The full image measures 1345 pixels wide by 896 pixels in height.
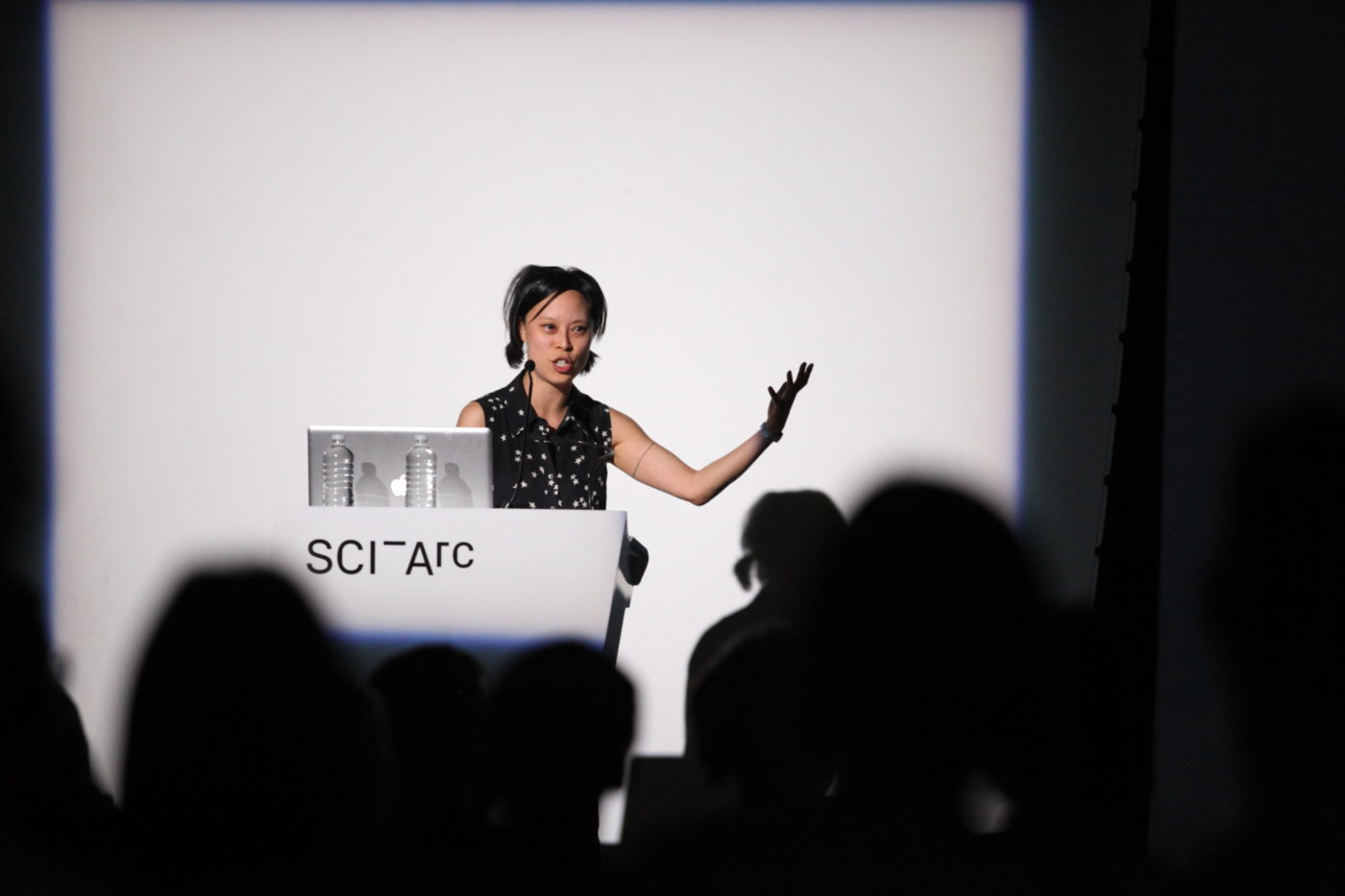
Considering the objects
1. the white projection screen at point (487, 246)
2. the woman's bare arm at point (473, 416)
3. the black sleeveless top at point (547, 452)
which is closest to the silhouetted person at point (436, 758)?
the black sleeveless top at point (547, 452)

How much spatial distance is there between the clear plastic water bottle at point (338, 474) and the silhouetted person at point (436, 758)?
1.01ft

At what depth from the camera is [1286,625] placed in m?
2.37

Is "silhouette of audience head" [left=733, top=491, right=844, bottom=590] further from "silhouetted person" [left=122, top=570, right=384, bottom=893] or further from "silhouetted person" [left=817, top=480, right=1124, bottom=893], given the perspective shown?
Answer: "silhouetted person" [left=122, top=570, right=384, bottom=893]

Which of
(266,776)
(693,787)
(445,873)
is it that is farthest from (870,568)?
(266,776)

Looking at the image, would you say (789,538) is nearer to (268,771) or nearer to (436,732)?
(436,732)

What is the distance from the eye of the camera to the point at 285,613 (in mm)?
1832

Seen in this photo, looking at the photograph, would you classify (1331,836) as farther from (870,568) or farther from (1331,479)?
(870,568)

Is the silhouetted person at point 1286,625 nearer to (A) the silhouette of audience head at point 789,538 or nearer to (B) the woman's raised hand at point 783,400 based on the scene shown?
(A) the silhouette of audience head at point 789,538

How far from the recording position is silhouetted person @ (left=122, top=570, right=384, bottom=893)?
1.80 meters

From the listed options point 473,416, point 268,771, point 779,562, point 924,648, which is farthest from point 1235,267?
point 268,771

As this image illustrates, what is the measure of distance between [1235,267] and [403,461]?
6.87ft

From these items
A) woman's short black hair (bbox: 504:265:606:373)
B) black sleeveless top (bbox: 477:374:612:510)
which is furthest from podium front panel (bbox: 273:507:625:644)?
woman's short black hair (bbox: 504:265:606:373)

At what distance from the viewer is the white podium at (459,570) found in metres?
1.75

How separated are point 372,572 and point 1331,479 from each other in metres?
2.23
